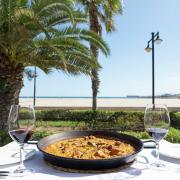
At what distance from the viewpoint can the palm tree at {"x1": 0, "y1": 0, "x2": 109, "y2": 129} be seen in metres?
8.30

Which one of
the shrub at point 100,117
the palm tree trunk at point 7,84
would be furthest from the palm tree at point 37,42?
the shrub at point 100,117

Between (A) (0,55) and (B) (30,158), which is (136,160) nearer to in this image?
(B) (30,158)

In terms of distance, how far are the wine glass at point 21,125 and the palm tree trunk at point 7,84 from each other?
7.51m

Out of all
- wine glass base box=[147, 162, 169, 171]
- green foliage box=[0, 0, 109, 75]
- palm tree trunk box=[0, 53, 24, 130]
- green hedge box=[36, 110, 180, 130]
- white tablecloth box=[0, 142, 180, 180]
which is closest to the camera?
white tablecloth box=[0, 142, 180, 180]

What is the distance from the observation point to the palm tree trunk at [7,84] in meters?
9.45

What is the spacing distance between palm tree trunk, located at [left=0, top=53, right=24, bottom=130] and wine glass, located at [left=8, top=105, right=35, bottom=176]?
296 inches

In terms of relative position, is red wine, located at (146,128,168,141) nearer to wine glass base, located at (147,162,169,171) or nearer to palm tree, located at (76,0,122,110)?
wine glass base, located at (147,162,169,171)

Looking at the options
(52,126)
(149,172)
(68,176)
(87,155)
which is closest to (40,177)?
(68,176)

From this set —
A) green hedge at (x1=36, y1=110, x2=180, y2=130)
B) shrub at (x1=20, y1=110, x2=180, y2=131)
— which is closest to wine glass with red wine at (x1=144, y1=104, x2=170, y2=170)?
shrub at (x1=20, y1=110, x2=180, y2=131)

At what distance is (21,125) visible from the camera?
208 centimetres

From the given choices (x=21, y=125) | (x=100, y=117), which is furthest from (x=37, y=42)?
(x=100, y=117)

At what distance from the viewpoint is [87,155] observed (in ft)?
6.69

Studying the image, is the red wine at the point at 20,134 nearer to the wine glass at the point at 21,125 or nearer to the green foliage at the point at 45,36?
the wine glass at the point at 21,125

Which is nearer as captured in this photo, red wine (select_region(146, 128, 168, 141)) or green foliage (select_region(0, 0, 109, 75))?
red wine (select_region(146, 128, 168, 141))
